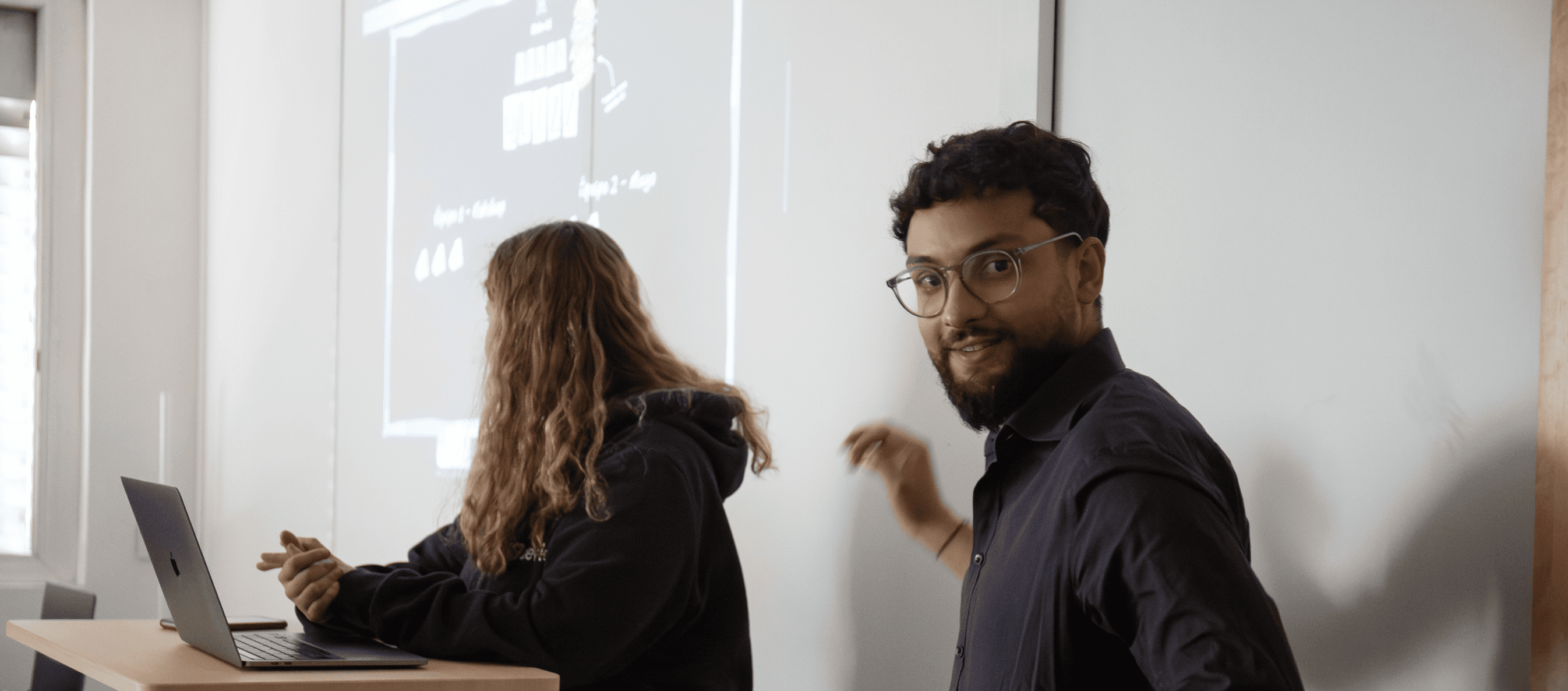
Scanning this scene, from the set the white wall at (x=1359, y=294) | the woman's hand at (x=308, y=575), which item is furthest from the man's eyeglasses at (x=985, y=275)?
the woman's hand at (x=308, y=575)

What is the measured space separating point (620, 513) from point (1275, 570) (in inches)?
32.7

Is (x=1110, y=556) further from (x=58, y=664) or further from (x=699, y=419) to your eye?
(x=58, y=664)

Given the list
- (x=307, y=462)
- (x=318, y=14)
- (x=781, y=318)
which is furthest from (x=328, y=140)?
(x=781, y=318)

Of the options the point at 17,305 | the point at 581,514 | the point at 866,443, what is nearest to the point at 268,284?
the point at 17,305

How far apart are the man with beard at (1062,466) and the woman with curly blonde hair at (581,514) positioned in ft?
1.88

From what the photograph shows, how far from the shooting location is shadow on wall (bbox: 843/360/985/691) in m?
1.88

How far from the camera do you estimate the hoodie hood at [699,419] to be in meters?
1.81

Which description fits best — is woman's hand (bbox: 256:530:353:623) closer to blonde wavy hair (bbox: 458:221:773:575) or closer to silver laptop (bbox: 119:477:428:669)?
silver laptop (bbox: 119:477:428:669)

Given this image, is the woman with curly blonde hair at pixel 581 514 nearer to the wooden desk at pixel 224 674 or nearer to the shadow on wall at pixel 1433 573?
the wooden desk at pixel 224 674

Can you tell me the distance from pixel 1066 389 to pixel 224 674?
104 cm

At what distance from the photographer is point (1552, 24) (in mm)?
1172

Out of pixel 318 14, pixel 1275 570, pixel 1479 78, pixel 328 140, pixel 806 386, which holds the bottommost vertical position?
pixel 1275 570

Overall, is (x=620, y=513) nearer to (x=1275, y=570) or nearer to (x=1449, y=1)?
(x=1275, y=570)

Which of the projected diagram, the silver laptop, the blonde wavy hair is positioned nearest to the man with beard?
the blonde wavy hair
